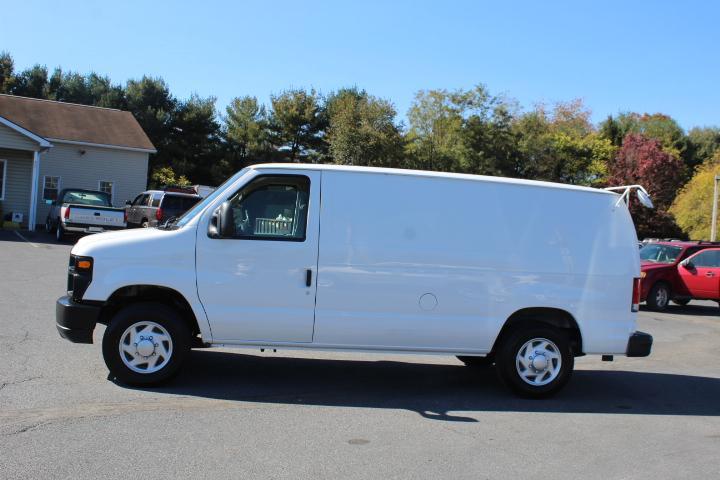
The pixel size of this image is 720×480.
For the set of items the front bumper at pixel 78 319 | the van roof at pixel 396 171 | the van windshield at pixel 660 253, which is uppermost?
the van roof at pixel 396 171

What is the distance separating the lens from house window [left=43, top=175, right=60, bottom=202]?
28.7 m

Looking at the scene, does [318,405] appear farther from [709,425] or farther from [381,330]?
[709,425]

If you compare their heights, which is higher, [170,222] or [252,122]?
[252,122]

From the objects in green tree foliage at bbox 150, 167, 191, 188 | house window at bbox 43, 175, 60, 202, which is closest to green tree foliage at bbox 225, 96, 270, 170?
green tree foliage at bbox 150, 167, 191, 188

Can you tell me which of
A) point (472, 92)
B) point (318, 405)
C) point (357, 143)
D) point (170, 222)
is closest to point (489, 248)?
point (318, 405)

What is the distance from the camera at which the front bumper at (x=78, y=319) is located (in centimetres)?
623

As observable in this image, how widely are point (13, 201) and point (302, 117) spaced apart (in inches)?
950

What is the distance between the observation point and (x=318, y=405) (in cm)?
623

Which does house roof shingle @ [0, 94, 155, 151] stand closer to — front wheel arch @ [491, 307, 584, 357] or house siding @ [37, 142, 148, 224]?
house siding @ [37, 142, 148, 224]

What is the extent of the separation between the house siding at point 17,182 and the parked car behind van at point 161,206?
7.79 m

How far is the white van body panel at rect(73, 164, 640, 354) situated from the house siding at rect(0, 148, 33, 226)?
23.9 meters

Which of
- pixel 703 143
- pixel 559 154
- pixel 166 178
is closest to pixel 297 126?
pixel 166 178

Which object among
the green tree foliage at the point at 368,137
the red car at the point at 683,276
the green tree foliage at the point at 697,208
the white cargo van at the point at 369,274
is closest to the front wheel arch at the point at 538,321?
the white cargo van at the point at 369,274

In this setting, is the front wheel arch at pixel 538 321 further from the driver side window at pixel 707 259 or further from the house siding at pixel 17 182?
the house siding at pixel 17 182
